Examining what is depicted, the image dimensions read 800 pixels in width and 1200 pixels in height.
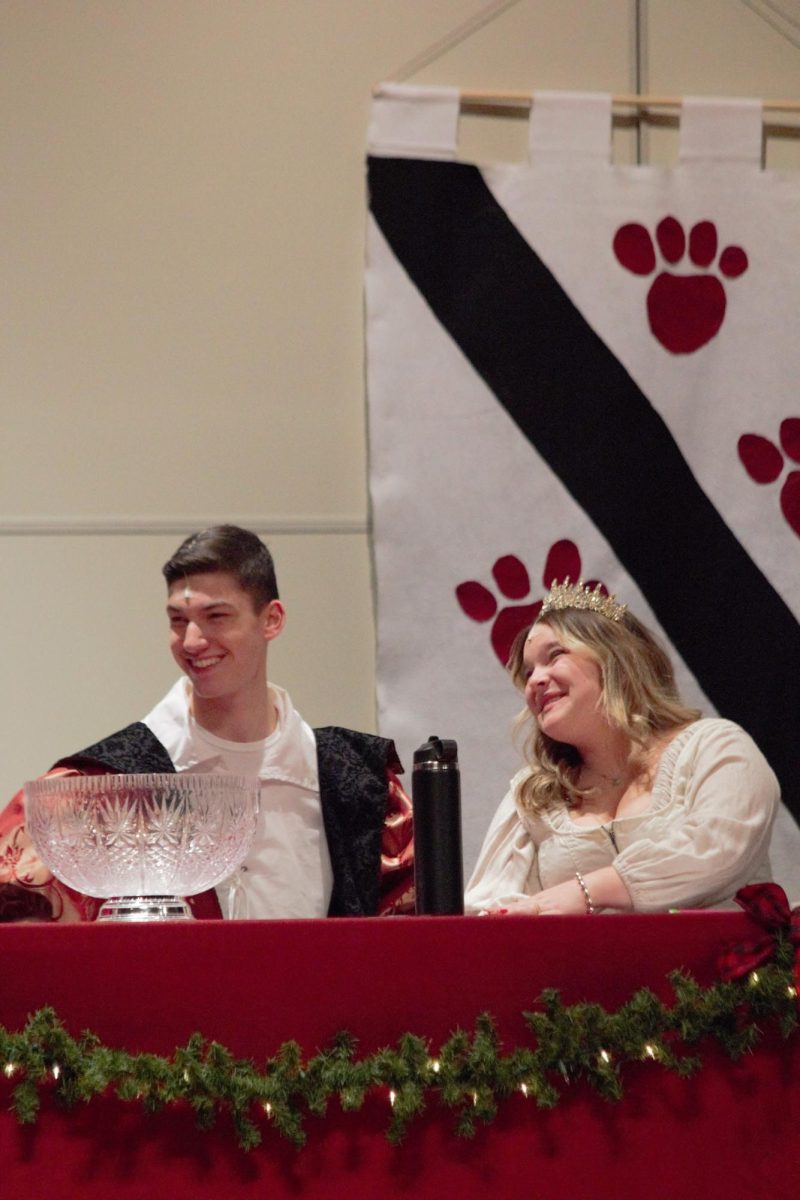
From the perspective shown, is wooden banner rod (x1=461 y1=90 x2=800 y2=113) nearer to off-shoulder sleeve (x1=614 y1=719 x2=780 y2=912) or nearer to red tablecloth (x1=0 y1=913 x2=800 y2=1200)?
off-shoulder sleeve (x1=614 y1=719 x2=780 y2=912)

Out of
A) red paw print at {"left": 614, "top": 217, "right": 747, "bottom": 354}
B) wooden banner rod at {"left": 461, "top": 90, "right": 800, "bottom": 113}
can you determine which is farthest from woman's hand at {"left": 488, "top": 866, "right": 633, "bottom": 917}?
wooden banner rod at {"left": 461, "top": 90, "right": 800, "bottom": 113}

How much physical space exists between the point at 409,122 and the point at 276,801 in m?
1.44

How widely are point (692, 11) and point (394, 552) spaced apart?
1.32 m

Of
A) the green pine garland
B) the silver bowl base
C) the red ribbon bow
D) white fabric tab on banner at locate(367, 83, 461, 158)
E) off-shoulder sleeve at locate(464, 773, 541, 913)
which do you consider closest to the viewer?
the green pine garland

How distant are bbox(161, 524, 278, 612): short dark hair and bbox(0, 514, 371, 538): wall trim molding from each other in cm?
54

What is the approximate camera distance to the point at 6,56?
2949mm

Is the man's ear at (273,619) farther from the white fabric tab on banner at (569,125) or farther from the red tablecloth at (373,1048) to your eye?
the white fabric tab on banner at (569,125)

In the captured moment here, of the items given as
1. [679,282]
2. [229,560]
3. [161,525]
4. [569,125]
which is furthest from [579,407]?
[229,560]

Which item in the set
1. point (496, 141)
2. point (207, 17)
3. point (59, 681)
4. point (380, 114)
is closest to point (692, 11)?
point (496, 141)

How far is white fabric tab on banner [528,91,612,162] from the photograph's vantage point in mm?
3004

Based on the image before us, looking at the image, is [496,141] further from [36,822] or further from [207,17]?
[36,822]

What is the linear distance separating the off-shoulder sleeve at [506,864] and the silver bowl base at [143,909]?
2.12 ft

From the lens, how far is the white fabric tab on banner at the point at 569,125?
300cm

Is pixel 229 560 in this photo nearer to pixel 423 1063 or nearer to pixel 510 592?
pixel 510 592
